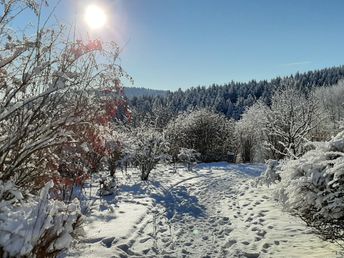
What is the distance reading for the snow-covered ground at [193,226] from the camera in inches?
252

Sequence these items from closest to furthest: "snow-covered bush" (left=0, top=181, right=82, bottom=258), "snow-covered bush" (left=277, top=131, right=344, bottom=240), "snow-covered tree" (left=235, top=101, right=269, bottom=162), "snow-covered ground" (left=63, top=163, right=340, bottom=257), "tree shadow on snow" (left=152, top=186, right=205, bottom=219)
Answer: "snow-covered bush" (left=0, top=181, right=82, bottom=258) < "snow-covered bush" (left=277, top=131, right=344, bottom=240) < "snow-covered ground" (left=63, top=163, right=340, bottom=257) < "tree shadow on snow" (left=152, top=186, right=205, bottom=219) < "snow-covered tree" (left=235, top=101, right=269, bottom=162)

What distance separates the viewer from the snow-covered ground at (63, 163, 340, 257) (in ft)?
21.0

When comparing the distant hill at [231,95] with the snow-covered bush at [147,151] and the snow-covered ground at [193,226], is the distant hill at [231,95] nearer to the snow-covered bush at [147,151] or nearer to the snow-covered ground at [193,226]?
the snow-covered bush at [147,151]

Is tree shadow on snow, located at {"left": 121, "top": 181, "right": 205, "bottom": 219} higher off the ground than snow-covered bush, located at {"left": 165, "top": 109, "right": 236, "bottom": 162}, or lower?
lower

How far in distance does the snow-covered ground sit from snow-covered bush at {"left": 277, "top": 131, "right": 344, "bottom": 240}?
667 mm

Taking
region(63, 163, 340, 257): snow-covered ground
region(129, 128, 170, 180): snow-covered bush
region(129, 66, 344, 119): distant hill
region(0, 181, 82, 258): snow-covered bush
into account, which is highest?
region(129, 66, 344, 119): distant hill

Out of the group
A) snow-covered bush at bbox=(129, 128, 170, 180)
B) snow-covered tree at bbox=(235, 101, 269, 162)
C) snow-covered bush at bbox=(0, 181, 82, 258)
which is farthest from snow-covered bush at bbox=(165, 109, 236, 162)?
snow-covered bush at bbox=(0, 181, 82, 258)

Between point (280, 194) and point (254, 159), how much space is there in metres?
27.9

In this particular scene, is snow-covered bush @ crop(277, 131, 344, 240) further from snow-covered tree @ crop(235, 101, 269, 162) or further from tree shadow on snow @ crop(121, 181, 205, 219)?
snow-covered tree @ crop(235, 101, 269, 162)

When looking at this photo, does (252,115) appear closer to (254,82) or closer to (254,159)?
(254,159)

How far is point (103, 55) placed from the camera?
17.4 ft

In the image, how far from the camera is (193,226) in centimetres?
855

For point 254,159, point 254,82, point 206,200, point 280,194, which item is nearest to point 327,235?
point 280,194

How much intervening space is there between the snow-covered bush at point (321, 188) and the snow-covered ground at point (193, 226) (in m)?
0.67
